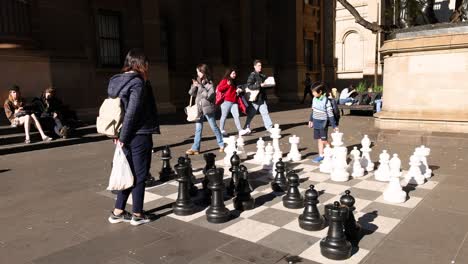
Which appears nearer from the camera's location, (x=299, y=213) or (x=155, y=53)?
(x=299, y=213)

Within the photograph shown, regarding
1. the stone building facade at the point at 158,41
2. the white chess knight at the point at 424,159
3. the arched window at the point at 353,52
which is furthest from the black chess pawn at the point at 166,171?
the arched window at the point at 353,52

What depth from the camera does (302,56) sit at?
80.8 ft

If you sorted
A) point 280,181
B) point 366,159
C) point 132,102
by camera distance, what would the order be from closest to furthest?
point 132,102
point 280,181
point 366,159

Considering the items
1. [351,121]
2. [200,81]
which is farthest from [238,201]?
[351,121]

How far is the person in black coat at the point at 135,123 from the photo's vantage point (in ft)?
12.9

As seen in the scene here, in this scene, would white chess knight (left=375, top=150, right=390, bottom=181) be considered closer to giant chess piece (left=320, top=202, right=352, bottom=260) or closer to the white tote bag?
giant chess piece (left=320, top=202, right=352, bottom=260)

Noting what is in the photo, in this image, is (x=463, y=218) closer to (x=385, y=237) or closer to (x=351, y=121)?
(x=385, y=237)

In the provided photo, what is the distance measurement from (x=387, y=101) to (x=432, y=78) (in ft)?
3.71

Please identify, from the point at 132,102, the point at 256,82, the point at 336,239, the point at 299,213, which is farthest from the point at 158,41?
the point at 336,239

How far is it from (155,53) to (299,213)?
13393 millimetres

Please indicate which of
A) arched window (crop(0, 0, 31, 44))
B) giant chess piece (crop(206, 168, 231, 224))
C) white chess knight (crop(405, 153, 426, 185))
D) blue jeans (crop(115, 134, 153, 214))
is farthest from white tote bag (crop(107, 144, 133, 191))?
arched window (crop(0, 0, 31, 44))

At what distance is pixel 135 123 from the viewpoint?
13.0 feet

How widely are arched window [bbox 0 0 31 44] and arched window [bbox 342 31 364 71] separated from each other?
108ft

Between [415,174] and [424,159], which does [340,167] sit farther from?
[424,159]
